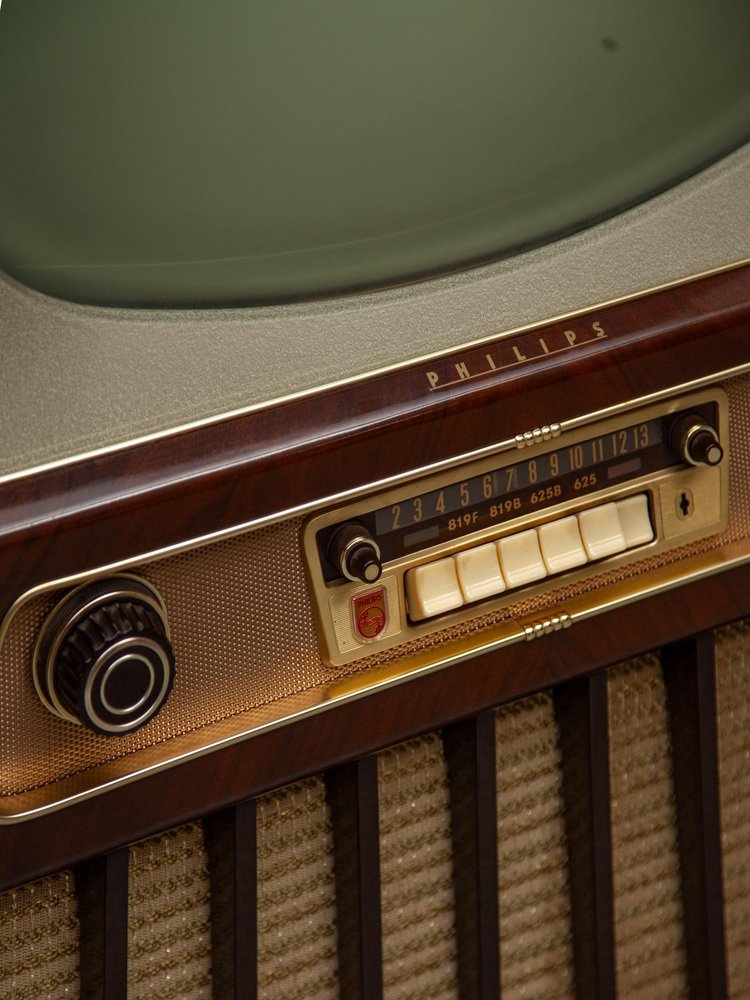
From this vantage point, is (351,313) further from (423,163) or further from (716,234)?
(716,234)

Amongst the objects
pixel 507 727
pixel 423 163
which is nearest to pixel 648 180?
pixel 423 163

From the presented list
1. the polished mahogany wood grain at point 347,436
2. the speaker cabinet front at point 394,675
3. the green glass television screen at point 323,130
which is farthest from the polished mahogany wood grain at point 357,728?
the green glass television screen at point 323,130

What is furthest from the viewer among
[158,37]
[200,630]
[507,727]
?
[507,727]

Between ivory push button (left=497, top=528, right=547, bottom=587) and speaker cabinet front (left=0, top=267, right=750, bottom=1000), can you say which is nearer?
speaker cabinet front (left=0, top=267, right=750, bottom=1000)

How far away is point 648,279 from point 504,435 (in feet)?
0.47

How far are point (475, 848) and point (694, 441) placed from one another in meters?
0.33

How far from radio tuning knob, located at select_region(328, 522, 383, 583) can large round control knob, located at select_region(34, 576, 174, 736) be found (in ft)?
0.39

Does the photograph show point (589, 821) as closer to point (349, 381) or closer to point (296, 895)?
point (296, 895)

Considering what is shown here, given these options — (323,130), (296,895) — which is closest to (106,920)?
(296,895)

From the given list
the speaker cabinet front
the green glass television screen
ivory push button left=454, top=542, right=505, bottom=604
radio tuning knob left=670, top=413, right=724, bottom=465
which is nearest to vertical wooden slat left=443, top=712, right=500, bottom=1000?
the speaker cabinet front

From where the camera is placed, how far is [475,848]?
890mm

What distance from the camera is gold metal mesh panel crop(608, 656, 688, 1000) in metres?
0.96

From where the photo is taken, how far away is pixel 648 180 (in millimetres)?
819

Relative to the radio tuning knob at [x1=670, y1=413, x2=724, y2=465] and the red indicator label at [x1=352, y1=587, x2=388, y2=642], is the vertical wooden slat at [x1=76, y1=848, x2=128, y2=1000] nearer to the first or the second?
the red indicator label at [x1=352, y1=587, x2=388, y2=642]
